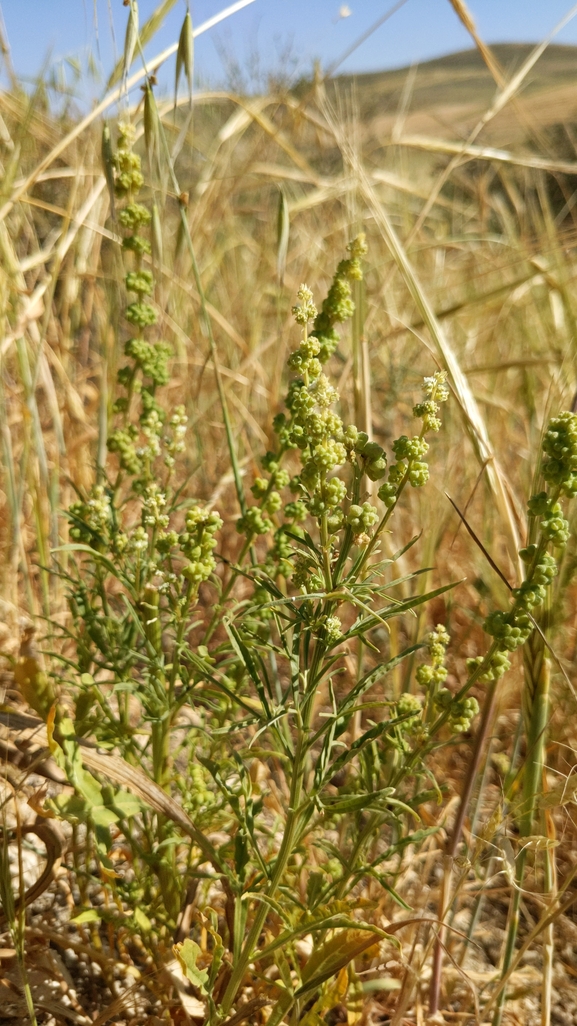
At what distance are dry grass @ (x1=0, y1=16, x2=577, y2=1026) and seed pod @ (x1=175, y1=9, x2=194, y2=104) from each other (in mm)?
86

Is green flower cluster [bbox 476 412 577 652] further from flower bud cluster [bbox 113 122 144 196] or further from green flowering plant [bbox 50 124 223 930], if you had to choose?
flower bud cluster [bbox 113 122 144 196]

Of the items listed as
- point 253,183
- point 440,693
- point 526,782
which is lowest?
point 526,782

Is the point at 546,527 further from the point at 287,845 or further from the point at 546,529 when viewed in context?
the point at 287,845

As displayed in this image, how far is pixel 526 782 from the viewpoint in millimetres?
896

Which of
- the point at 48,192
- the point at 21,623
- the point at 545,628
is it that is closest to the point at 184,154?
the point at 48,192

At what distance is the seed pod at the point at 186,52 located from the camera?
2.82 feet

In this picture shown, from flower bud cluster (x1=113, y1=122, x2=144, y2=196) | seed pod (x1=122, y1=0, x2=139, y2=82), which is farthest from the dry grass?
seed pod (x1=122, y1=0, x2=139, y2=82)

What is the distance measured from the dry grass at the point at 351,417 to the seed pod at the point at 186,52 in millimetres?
86

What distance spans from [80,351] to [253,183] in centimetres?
101

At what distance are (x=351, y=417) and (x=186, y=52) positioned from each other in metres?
0.74

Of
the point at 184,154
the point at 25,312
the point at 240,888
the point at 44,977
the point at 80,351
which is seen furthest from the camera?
the point at 184,154

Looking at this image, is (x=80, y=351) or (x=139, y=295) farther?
(x=80, y=351)

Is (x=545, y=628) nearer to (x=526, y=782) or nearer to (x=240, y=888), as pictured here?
(x=526, y=782)

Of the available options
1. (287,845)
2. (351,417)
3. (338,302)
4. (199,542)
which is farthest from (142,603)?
(351,417)
